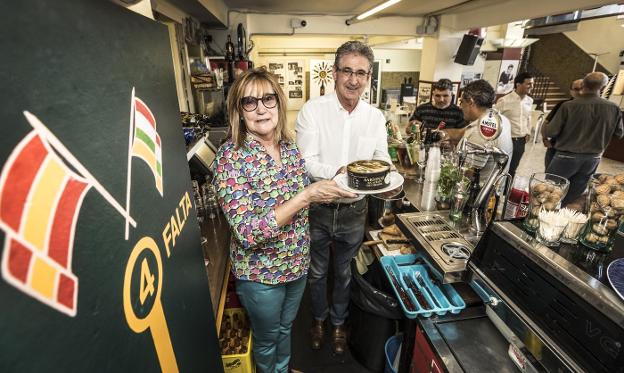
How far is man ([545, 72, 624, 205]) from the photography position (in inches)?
141

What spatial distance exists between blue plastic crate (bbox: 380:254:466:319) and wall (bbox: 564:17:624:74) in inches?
478

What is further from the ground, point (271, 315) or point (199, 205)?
point (199, 205)

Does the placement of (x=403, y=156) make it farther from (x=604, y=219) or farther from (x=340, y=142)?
(x=604, y=219)

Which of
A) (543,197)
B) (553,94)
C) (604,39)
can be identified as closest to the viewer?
(543,197)

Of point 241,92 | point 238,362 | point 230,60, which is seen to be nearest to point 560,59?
point 230,60

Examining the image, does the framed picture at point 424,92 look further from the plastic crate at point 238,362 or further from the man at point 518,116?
the plastic crate at point 238,362

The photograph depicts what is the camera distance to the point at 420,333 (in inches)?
58.7

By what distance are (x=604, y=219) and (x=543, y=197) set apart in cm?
21

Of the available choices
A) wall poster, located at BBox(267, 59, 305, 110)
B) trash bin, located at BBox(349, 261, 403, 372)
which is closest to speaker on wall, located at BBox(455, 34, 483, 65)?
wall poster, located at BBox(267, 59, 305, 110)

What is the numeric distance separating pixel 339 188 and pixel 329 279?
6.19ft

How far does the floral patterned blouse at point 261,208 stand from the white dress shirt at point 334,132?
0.46 metres

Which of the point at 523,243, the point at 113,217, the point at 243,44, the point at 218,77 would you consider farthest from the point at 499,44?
the point at 113,217

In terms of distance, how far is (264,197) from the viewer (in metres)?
1.33

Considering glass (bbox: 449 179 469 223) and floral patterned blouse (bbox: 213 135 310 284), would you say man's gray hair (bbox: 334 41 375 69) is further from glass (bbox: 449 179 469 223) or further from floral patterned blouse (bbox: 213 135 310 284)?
glass (bbox: 449 179 469 223)
